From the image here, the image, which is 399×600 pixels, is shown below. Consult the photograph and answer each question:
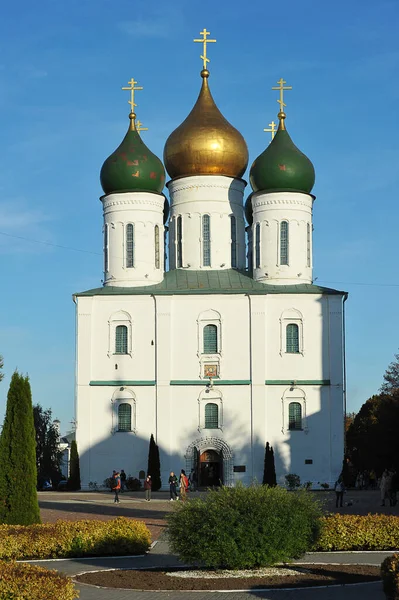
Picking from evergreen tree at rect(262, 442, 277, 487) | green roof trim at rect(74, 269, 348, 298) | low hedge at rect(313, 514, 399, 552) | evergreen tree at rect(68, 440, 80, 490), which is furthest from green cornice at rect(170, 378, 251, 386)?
low hedge at rect(313, 514, 399, 552)

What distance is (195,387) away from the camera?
43.5m

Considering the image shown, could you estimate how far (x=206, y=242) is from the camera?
151 ft

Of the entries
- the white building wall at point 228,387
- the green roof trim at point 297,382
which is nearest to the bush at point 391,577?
the white building wall at point 228,387

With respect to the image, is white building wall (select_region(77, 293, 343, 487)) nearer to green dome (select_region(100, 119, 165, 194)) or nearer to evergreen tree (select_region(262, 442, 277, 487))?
evergreen tree (select_region(262, 442, 277, 487))

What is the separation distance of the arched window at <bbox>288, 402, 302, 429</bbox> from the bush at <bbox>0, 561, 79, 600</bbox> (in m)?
31.7

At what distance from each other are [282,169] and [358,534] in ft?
92.8

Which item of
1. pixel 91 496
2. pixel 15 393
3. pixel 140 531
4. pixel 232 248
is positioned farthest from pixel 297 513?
pixel 232 248

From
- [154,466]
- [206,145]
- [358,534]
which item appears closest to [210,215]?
[206,145]

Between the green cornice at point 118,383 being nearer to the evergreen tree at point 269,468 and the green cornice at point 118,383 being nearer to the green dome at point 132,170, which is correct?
the evergreen tree at point 269,468

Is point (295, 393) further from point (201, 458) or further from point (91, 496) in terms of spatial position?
point (91, 496)

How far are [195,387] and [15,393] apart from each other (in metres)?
23.9

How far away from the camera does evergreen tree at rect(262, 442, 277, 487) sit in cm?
4162

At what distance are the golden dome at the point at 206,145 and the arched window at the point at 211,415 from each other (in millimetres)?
10446

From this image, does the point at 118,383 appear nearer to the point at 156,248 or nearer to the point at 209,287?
the point at 209,287
